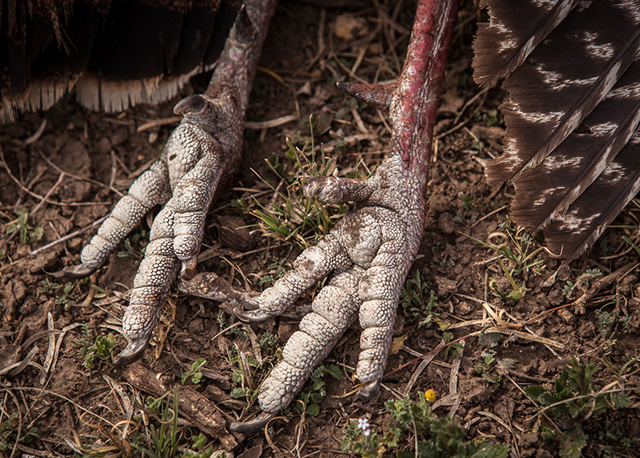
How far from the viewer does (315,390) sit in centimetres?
167

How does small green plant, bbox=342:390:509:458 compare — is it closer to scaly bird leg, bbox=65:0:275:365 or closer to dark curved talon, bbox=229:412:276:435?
dark curved talon, bbox=229:412:276:435

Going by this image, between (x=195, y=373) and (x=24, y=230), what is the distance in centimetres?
113

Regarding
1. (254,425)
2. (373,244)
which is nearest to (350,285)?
(373,244)

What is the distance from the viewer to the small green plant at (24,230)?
7.02 ft

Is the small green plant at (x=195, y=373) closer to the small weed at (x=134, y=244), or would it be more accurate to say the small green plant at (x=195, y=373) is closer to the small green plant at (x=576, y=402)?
the small weed at (x=134, y=244)

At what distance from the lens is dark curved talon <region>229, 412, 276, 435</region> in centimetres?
158

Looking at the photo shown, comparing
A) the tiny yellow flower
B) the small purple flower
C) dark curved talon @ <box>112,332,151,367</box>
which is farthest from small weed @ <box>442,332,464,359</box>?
dark curved talon @ <box>112,332,151,367</box>

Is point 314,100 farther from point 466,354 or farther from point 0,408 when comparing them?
point 0,408

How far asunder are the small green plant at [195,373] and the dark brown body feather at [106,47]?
50.5 inches

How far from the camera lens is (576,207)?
1747 millimetres

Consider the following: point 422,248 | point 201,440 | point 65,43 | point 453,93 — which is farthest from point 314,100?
point 201,440

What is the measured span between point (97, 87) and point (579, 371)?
2357 mm

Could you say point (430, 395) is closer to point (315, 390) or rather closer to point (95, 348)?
point (315, 390)

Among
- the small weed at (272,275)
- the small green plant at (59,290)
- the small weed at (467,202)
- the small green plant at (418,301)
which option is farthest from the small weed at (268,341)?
the small weed at (467,202)
